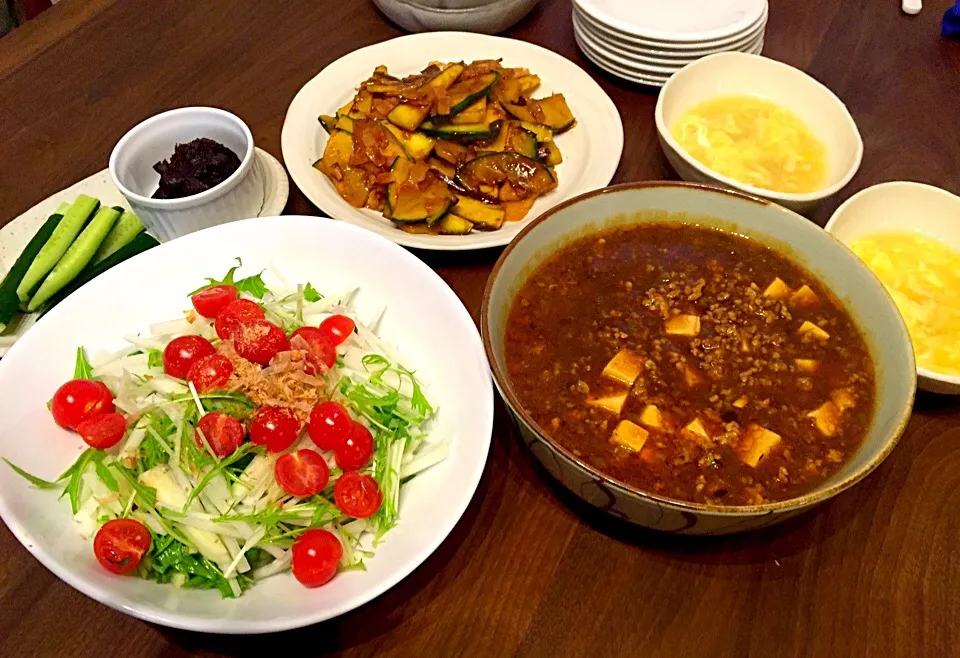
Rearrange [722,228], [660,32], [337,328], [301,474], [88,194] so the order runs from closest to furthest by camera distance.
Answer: [301,474] < [337,328] < [722,228] < [88,194] < [660,32]

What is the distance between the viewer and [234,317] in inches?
69.0

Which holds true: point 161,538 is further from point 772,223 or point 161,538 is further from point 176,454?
point 772,223

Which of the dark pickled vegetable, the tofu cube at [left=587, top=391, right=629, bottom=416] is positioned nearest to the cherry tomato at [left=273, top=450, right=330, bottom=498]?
the tofu cube at [left=587, top=391, right=629, bottom=416]

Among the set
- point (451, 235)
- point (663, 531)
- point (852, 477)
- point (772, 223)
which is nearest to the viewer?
point (852, 477)

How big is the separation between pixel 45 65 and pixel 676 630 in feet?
9.35

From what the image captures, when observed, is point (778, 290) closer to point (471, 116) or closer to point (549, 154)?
point (549, 154)

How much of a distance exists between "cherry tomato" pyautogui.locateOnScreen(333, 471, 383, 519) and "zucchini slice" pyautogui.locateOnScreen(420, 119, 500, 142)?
1.23 metres

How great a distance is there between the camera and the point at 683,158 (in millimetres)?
2129

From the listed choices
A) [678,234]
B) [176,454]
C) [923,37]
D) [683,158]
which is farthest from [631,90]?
[176,454]

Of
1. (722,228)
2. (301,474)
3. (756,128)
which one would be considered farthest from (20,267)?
(756,128)

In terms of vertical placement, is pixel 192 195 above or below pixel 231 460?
above

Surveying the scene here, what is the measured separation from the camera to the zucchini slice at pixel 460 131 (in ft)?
7.57

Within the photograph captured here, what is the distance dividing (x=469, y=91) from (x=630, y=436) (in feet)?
4.51

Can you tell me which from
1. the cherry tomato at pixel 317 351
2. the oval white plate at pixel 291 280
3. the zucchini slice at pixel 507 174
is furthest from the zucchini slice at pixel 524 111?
the cherry tomato at pixel 317 351
